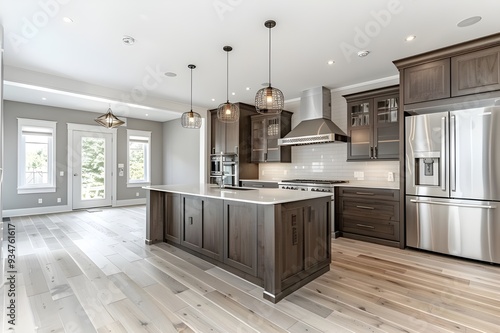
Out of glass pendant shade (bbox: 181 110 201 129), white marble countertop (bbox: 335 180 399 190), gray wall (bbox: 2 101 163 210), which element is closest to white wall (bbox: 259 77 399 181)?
white marble countertop (bbox: 335 180 399 190)

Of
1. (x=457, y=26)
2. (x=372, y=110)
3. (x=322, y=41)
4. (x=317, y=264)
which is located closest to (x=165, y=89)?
(x=322, y=41)

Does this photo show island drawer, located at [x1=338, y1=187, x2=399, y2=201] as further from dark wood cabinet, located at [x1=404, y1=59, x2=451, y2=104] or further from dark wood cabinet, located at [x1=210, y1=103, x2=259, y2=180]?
dark wood cabinet, located at [x1=210, y1=103, x2=259, y2=180]

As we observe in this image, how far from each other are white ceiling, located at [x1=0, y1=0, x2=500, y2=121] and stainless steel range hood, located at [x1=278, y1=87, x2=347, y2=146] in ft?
1.12

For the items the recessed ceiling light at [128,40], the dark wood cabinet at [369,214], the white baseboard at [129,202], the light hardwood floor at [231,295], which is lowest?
the light hardwood floor at [231,295]

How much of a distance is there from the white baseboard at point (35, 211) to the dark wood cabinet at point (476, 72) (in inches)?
342

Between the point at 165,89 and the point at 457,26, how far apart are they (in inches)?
181

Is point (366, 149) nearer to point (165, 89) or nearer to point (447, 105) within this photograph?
point (447, 105)

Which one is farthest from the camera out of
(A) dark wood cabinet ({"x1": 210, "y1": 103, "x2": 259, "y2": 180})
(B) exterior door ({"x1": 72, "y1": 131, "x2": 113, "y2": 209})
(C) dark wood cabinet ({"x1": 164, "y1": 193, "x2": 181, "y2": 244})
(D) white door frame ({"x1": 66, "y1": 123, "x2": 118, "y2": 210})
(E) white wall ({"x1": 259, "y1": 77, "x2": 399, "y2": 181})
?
(B) exterior door ({"x1": 72, "y1": 131, "x2": 113, "y2": 209})

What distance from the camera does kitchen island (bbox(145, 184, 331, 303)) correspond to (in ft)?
7.82

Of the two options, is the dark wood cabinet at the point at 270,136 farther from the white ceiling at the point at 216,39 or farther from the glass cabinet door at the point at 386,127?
the glass cabinet door at the point at 386,127

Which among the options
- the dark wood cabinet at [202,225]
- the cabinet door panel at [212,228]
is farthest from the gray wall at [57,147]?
the cabinet door panel at [212,228]

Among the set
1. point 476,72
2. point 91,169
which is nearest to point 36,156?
point 91,169

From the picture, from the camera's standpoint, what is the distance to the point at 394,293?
2.45 metres

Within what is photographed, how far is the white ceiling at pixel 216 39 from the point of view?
2.54 meters
